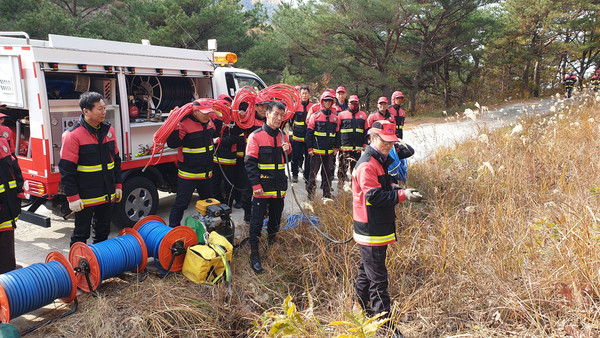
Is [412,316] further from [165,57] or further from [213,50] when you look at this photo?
[213,50]

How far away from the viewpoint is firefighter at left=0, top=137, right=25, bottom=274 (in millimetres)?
3648

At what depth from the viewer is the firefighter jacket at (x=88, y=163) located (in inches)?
152

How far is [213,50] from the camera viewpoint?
714 centimetres

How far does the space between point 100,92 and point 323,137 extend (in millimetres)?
3383

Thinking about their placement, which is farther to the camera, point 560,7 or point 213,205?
point 560,7

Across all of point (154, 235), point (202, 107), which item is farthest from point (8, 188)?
point (202, 107)

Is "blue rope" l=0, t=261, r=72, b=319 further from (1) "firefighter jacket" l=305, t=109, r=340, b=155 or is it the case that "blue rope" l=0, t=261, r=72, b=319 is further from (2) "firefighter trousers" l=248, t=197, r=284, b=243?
(1) "firefighter jacket" l=305, t=109, r=340, b=155

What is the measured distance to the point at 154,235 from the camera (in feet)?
13.2

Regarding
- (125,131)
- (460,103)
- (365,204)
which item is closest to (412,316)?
(365,204)

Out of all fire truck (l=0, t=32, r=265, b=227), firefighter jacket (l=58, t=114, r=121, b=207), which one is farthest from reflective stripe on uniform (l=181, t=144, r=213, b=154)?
firefighter jacket (l=58, t=114, r=121, b=207)

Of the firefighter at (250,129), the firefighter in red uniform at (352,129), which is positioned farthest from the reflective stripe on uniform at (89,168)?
the firefighter in red uniform at (352,129)

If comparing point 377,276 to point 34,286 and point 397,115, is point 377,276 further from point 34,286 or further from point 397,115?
point 397,115

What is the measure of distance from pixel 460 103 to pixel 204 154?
67.9 feet

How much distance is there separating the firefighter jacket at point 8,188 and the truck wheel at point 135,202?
1.50 metres
